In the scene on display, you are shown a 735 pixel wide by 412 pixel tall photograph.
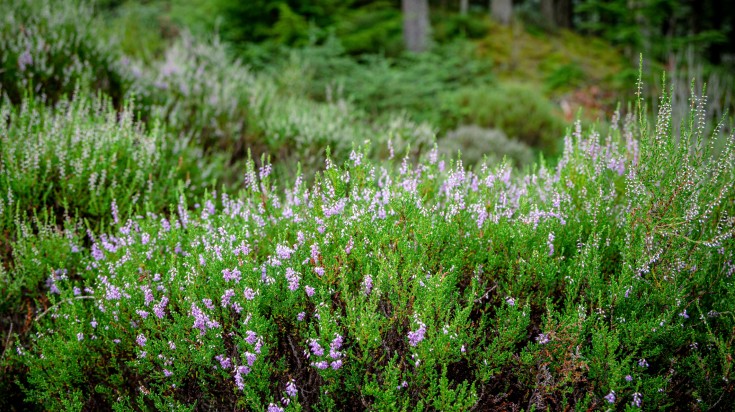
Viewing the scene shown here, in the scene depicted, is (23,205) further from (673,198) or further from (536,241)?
(673,198)

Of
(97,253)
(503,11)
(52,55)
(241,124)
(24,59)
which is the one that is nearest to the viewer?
(97,253)

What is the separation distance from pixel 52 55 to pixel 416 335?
210 inches

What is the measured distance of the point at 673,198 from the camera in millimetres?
2324

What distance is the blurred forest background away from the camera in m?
9.07

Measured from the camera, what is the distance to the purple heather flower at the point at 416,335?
194 cm

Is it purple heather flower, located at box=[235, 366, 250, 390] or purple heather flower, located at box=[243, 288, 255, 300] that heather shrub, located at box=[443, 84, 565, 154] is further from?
purple heather flower, located at box=[235, 366, 250, 390]

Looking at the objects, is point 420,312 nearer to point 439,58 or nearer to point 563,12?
point 439,58

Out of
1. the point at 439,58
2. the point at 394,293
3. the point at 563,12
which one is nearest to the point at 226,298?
the point at 394,293

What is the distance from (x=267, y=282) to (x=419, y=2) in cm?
1161

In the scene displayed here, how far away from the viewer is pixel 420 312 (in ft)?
6.84

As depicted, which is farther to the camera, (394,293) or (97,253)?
(97,253)

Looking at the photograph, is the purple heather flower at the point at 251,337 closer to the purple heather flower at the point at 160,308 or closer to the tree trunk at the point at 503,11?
the purple heather flower at the point at 160,308

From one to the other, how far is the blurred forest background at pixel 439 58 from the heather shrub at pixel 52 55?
1129 millimetres

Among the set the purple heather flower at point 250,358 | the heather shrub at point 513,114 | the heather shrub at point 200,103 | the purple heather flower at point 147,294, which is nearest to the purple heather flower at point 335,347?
the purple heather flower at point 250,358
